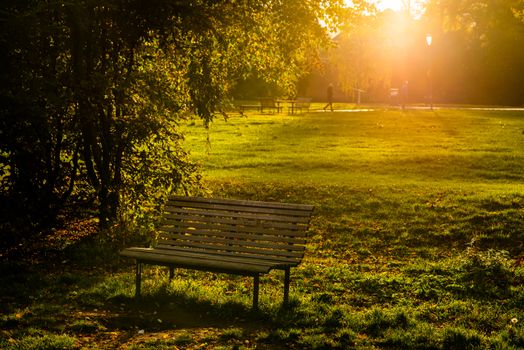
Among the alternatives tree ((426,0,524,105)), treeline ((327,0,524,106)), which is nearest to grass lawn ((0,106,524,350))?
treeline ((327,0,524,106))

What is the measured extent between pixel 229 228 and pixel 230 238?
4.4 inches

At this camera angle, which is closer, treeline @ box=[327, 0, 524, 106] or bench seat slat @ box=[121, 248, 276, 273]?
bench seat slat @ box=[121, 248, 276, 273]

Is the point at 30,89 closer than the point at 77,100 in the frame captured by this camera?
Yes

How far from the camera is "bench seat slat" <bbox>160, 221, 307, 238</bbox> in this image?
729 centimetres

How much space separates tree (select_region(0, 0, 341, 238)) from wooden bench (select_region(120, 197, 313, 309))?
94.3 inches

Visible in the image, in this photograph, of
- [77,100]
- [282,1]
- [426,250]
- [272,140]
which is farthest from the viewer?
[272,140]

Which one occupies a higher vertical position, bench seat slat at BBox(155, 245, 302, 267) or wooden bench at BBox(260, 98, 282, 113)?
wooden bench at BBox(260, 98, 282, 113)

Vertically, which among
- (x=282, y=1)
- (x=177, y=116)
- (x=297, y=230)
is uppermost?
(x=282, y=1)

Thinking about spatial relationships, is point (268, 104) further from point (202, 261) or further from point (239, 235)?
point (202, 261)

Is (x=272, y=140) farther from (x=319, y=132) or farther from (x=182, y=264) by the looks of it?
(x=182, y=264)

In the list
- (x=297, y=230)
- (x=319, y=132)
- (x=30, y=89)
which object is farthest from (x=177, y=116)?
(x=319, y=132)

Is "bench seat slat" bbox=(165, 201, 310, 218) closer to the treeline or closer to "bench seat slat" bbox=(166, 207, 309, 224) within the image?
"bench seat slat" bbox=(166, 207, 309, 224)

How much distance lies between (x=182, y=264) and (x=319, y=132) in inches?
861

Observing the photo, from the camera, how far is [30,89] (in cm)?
893
